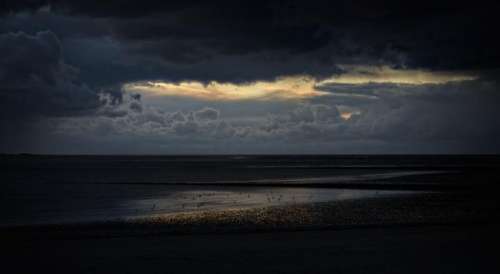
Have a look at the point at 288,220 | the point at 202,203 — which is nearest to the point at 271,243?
the point at 288,220

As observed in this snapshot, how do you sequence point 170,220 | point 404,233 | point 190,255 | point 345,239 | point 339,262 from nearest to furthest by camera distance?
point 339,262, point 190,255, point 345,239, point 404,233, point 170,220

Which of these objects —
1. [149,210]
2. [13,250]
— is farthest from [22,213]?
[13,250]

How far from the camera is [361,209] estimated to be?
3603cm

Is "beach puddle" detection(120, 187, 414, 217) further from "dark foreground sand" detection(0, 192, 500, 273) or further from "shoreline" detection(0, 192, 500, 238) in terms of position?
"dark foreground sand" detection(0, 192, 500, 273)

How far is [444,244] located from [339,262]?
6.35 meters

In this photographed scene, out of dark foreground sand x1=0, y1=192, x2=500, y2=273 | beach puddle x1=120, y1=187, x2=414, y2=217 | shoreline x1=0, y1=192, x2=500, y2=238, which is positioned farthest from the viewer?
beach puddle x1=120, y1=187, x2=414, y2=217

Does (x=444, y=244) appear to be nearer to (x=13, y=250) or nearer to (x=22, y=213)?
(x=13, y=250)

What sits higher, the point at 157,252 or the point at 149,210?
the point at 149,210

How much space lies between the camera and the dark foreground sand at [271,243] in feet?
59.6

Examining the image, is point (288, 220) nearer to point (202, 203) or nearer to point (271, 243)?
point (271, 243)

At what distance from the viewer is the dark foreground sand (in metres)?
18.2

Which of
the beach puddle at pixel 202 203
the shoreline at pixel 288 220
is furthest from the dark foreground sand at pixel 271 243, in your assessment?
the beach puddle at pixel 202 203

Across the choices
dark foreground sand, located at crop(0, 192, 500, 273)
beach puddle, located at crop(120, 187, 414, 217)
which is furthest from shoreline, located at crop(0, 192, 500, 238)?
beach puddle, located at crop(120, 187, 414, 217)

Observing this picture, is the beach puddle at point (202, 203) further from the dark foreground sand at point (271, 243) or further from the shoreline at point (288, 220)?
the dark foreground sand at point (271, 243)
